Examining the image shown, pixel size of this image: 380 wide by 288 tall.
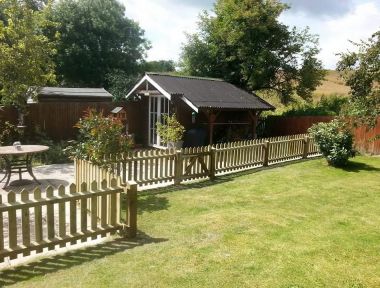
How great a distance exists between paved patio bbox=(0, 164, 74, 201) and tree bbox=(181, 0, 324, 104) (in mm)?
15536

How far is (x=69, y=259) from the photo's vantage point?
5191 millimetres

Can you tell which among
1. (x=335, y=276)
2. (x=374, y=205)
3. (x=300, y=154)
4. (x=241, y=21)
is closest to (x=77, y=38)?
(x=241, y=21)

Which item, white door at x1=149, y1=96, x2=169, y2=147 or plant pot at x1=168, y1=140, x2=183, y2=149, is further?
white door at x1=149, y1=96, x2=169, y2=147

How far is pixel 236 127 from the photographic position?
1898 cm

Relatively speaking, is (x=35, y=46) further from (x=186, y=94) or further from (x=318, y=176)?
(x=318, y=176)

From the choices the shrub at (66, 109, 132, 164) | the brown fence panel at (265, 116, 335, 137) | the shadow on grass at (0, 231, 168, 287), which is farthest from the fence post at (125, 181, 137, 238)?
the brown fence panel at (265, 116, 335, 137)

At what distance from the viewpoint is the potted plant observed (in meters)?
15.6

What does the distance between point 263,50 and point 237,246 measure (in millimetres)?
19832

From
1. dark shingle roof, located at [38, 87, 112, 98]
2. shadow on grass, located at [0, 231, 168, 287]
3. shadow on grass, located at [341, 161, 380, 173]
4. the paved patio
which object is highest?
dark shingle roof, located at [38, 87, 112, 98]

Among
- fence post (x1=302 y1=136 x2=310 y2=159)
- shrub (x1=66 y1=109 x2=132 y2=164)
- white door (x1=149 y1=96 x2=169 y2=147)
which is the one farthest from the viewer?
white door (x1=149 y1=96 x2=169 y2=147)

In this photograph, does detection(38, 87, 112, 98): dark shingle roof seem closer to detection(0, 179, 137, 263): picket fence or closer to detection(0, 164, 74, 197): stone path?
detection(0, 164, 74, 197): stone path

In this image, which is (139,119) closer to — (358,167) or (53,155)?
(53,155)

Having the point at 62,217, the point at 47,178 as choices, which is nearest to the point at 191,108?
the point at 47,178

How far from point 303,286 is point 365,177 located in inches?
324
